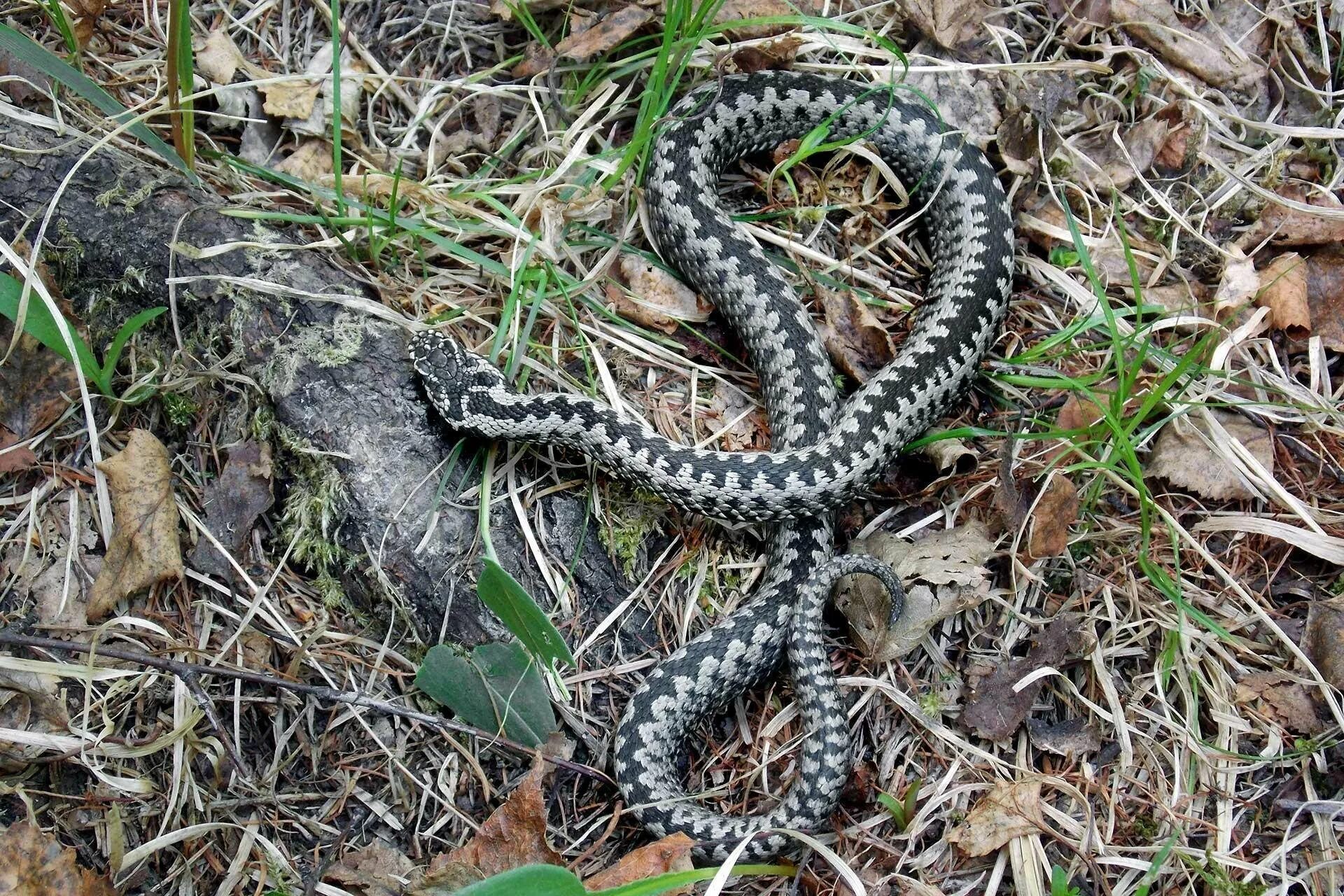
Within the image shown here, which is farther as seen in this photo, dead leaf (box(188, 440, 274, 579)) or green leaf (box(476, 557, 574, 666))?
dead leaf (box(188, 440, 274, 579))

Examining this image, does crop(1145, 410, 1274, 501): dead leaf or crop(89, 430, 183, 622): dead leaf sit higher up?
crop(1145, 410, 1274, 501): dead leaf

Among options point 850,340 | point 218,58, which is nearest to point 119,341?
point 218,58

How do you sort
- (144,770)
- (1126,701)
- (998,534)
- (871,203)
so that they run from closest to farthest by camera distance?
(144,770), (1126,701), (998,534), (871,203)

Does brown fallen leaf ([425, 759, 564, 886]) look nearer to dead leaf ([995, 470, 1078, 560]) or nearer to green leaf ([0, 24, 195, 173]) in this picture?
dead leaf ([995, 470, 1078, 560])

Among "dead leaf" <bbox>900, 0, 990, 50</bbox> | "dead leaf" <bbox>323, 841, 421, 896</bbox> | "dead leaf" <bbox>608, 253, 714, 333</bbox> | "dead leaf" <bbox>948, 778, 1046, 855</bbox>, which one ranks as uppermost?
"dead leaf" <bbox>900, 0, 990, 50</bbox>

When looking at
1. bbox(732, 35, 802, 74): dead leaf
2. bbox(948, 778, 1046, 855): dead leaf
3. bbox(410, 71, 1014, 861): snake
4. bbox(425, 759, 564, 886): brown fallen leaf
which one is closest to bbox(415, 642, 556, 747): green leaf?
bbox(425, 759, 564, 886): brown fallen leaf

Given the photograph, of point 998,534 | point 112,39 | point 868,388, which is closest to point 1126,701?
point 998,534

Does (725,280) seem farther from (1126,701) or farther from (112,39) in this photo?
(112,39)
